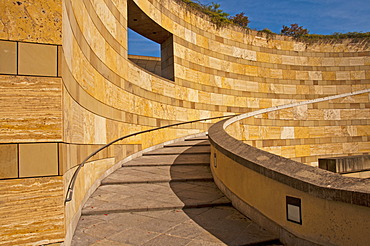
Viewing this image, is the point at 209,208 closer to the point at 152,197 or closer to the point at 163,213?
the point at 163,213

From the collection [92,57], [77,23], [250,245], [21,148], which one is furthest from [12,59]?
[250,245]

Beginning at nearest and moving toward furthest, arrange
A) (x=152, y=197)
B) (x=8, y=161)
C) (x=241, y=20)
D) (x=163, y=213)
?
(x=8, y=161) → (x=163, y=213) → (x=152, y=197) → (x=241, y=20)

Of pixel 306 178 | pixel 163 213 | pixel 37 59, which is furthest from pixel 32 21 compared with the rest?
pixel 306 178

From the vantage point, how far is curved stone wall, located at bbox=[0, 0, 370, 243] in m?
2.93

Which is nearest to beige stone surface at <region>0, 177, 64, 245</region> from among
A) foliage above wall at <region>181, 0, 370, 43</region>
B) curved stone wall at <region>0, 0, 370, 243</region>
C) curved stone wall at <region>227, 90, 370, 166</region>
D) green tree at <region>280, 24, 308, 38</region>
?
curved stone wall at <region>0, 0, 370, 243</region>

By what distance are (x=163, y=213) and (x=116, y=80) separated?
12.3 ft

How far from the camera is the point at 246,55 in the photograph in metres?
13.5

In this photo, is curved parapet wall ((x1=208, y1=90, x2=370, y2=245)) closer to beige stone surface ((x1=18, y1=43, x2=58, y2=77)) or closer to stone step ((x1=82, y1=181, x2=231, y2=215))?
stone step ((x1=82, y1=181, x2=231, y2=215))

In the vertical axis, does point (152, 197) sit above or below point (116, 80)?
below

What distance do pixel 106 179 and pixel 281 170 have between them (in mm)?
3614

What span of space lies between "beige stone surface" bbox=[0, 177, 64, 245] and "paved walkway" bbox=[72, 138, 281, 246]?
0.49 meters

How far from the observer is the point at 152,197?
4.80m

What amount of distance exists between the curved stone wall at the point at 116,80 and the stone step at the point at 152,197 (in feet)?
0.86

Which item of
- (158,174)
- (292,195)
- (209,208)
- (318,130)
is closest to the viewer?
(292,195)
